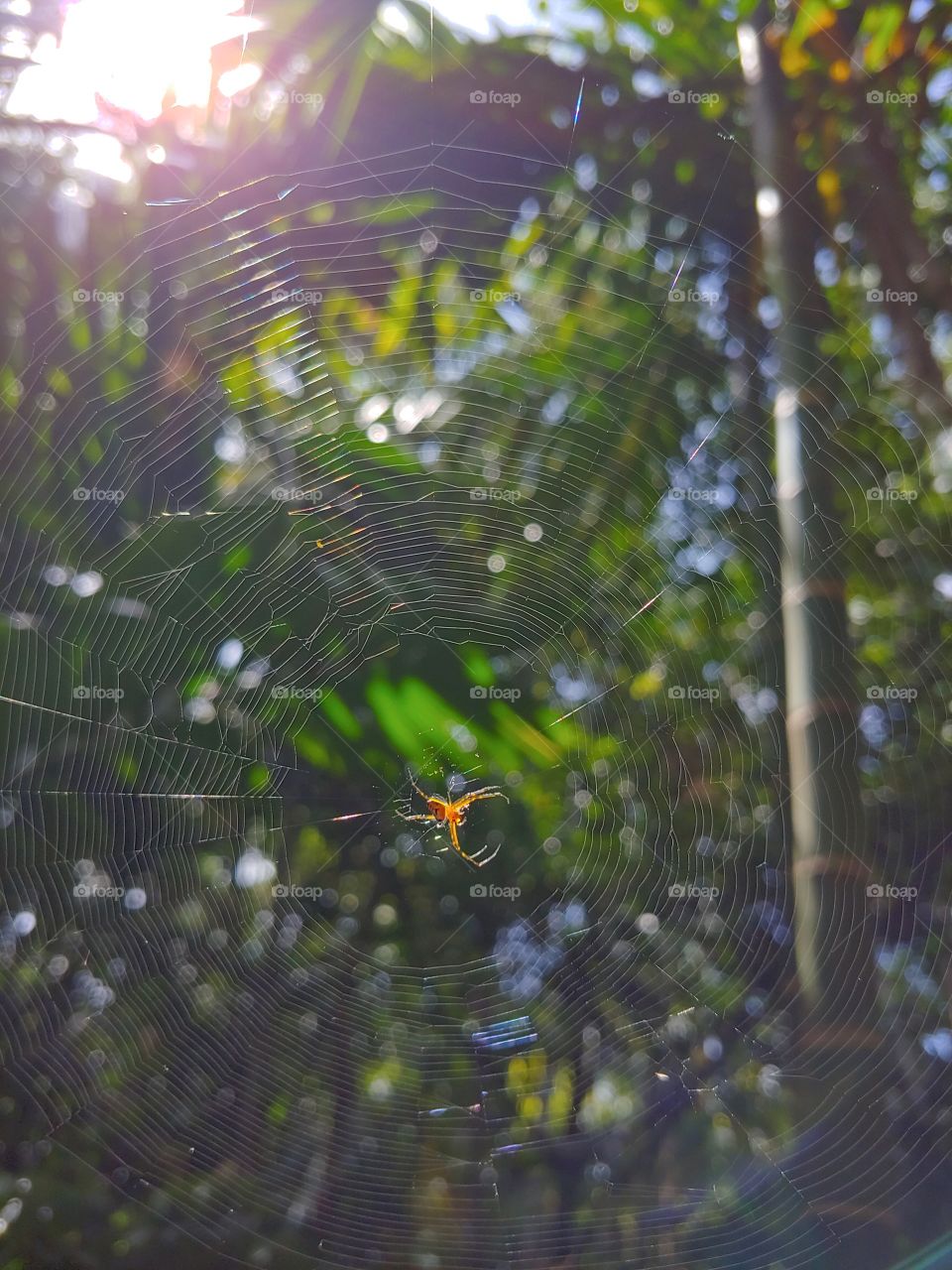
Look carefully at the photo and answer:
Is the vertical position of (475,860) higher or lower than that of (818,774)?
lower

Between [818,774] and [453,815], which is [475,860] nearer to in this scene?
[453,815]

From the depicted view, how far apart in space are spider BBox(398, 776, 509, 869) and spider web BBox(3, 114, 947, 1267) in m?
0.02

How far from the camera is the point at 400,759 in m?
0.93

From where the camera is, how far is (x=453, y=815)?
0.93 meters

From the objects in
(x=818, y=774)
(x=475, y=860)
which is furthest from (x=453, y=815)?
(x=818, y=774)

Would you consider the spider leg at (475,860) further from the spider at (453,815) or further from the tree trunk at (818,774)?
the tree trunk at (818,774)

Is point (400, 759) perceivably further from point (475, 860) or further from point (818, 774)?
point (818, 774)

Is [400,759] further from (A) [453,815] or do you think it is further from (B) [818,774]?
(B) [818,774]

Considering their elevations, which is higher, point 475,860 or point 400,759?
point 400,759

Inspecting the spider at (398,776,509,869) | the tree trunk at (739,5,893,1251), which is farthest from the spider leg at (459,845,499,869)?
the tree trunk at (739,5,893,1251)

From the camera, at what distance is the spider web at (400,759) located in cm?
88

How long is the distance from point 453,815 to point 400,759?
0.08 metres

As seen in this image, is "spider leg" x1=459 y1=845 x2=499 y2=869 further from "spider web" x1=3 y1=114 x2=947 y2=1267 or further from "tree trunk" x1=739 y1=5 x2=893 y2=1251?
"tree trunk" x1=739 y1=5 x2=893 y2=1251

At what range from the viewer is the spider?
923 mm
